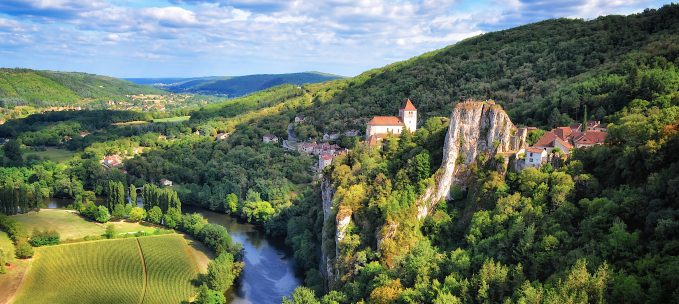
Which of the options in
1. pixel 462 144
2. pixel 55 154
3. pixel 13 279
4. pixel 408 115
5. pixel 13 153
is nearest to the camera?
pixel 462 144

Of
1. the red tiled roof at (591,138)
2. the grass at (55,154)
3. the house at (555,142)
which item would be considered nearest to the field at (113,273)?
the house at (555,142)

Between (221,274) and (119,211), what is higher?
(119,211)

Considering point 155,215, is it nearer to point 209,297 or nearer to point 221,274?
point 221,274

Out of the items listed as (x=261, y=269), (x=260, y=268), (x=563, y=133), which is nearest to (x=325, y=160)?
(x=260, y=268)

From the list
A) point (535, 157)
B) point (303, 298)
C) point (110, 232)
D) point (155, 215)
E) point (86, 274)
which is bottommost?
point (86, 274)

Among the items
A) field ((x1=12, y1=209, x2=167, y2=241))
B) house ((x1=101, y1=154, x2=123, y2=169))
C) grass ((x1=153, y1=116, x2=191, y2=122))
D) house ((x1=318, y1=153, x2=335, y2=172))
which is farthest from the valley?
grass ((x1=153, y1=116, x2=191, y2=122))

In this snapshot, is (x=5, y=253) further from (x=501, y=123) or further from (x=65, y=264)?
(x=501, y=123)

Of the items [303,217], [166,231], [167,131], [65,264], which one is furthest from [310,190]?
[167,131]
